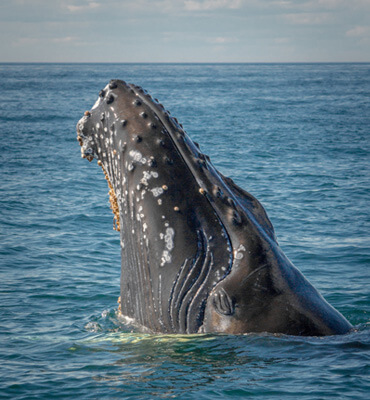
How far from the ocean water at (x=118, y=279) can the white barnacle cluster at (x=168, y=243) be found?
29.6 inches

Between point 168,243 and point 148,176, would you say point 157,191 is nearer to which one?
point 148,176

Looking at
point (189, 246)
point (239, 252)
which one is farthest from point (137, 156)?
point (239, 252)

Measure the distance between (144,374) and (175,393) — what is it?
0.47 metres

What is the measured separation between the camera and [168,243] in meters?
5.84

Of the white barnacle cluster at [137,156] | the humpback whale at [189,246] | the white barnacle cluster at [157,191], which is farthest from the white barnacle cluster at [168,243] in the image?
the white barnacle cluster at [137,156]

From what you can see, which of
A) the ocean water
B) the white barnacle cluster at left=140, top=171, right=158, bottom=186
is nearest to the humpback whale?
the white barnacle cluster at left=140, top=171, right=158, bottom=186

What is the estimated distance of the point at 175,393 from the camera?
5.52 metres

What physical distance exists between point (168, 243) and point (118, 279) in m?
5.67

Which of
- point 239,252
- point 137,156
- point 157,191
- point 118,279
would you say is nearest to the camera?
point 239,252

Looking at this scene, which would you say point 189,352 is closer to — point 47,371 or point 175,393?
point 175,393

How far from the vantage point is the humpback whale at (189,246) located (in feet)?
18.7

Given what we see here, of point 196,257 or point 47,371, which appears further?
point 47,371

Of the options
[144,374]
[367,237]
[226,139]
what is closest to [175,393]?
[144,374]

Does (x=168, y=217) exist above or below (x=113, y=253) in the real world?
above
